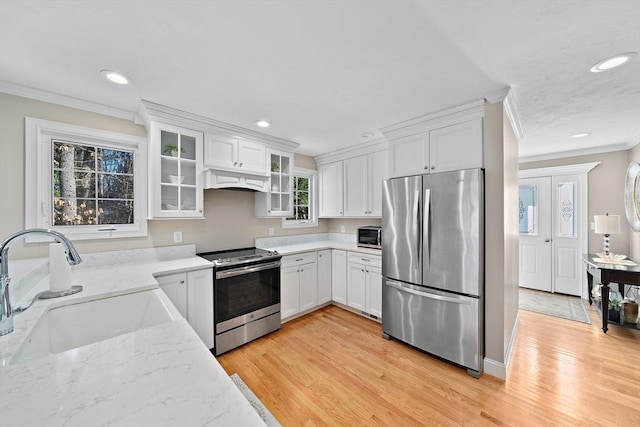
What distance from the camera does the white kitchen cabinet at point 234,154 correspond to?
2.78 m

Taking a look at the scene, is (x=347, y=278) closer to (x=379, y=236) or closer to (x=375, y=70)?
(x=379, y=236)

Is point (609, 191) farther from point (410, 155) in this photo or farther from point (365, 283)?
point (365, 283)

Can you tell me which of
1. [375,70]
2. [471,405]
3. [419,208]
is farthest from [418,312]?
[375,70]

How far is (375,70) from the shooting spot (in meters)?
1.82

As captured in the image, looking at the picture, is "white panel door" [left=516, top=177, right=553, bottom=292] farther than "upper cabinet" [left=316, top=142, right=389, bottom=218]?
Yes

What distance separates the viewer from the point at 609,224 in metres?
3.38

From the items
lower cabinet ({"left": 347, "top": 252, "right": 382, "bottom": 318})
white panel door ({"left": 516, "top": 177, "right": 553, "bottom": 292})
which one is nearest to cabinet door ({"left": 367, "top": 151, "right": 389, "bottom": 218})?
lower cabinet ({"left": 347, "top": 252, "right": 382, "bottom": 318})

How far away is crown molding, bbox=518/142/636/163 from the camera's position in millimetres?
3718

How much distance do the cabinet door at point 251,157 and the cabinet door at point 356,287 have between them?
1.79m

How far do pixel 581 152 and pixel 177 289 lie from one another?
19.8ft

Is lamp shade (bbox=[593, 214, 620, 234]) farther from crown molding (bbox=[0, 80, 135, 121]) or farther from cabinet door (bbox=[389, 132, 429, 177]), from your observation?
crown molding (bbox=[0, 80, 135, 121])

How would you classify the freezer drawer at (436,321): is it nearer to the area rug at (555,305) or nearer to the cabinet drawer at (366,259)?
the cabinet drawer at (366,259)

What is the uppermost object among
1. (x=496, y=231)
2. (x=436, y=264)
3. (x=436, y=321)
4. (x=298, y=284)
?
(x=496, y=231)

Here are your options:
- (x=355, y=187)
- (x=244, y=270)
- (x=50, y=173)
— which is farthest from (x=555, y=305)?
(x=50, y=173)
